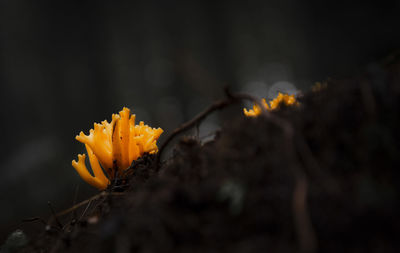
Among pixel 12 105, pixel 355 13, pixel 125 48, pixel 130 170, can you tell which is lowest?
pixel 130 170

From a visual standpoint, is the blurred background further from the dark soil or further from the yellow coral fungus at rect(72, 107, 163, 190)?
the dark soil

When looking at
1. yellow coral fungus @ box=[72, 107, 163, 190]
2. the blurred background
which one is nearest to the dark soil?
yellow coral fungus @ box=[72, 107, 163, 190]

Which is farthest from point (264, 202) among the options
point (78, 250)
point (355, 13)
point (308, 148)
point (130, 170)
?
point (355, 13)

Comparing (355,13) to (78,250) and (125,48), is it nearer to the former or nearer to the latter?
(125,48)

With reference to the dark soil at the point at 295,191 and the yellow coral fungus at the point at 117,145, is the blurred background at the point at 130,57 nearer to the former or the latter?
the yellow coral fungus at the point at 117,145

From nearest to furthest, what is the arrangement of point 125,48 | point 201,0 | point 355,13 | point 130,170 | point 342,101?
point 342,101, point 130,170, point 355,13, point 125,48, point 201,0
